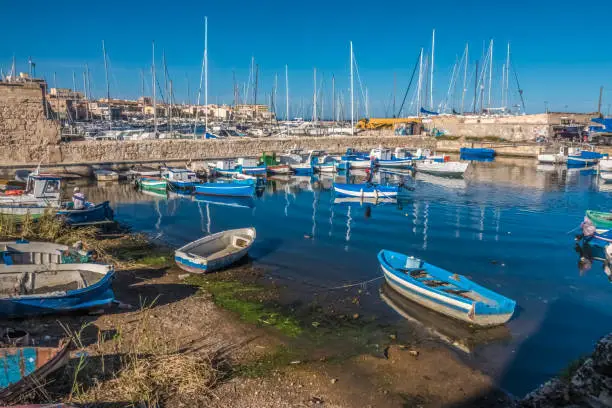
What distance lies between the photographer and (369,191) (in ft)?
89.1

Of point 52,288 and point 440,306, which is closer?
point 52,288

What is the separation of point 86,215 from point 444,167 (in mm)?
28697

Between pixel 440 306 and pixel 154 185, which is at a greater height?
pixel 154 185

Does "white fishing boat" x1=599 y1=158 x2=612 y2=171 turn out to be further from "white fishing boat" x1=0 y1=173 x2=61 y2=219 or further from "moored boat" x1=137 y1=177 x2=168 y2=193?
"white fishing boat" x1=0 y1=173 x2=61 y2=219

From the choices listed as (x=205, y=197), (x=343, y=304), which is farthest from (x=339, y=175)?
(x=343, y=304)

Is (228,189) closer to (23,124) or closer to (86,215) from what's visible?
(86,215)

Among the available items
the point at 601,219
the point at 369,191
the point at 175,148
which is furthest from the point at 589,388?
the point at 175,148

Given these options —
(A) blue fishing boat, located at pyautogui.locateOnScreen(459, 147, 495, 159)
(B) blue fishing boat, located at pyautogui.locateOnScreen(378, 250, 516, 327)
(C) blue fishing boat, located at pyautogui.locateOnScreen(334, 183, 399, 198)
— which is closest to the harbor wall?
(C) blue fishing boat, located at pyautogui.locateOnScreen(334, 183, 399, 198)

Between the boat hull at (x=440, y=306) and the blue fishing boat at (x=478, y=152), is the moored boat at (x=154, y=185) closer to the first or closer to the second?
the boat hull at (x=440, y=306)

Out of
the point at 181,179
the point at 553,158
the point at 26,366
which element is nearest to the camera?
the point at 26,366

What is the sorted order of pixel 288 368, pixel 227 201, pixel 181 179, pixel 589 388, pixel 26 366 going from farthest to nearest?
pixel 181 179 → pixel 227 201 → pixel 288 368 → pixel 26 366 → pixel 589 388

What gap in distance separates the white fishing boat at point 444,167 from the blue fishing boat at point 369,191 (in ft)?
39.9

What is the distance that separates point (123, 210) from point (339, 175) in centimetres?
2007

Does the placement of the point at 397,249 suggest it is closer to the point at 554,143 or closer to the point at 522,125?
the point at 554,143
